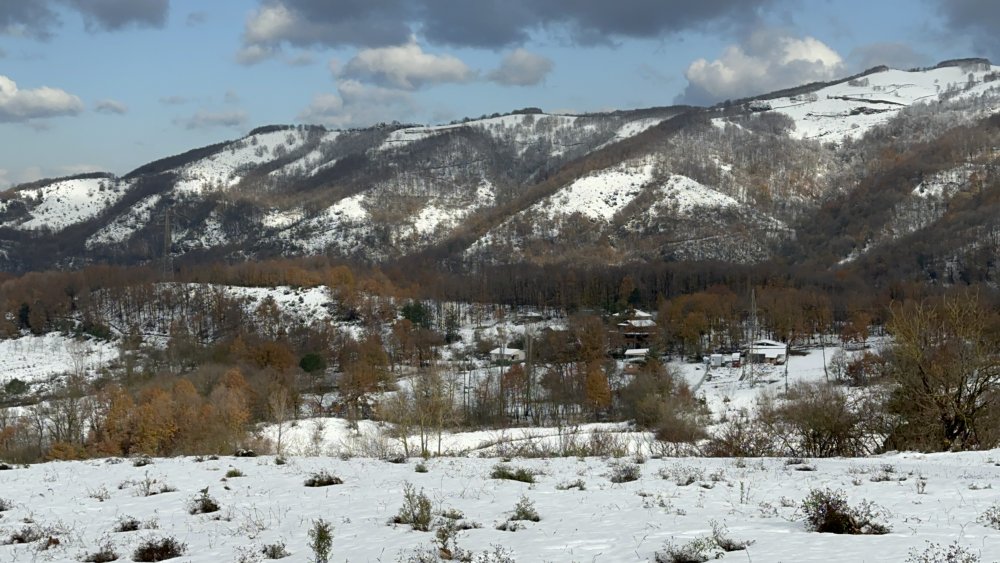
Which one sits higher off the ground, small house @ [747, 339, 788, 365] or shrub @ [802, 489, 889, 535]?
shrub @ [802, 489, 889, 535]

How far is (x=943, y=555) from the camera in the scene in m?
8.35

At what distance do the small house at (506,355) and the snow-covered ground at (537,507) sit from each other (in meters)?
78.8

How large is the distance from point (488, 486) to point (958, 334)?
20559 millimetres

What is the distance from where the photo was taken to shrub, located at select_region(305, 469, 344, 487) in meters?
17.8

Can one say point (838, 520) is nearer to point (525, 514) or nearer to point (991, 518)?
point (991, 518)

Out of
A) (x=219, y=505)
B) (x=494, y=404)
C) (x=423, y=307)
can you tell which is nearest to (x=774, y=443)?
(x=219, y=505)

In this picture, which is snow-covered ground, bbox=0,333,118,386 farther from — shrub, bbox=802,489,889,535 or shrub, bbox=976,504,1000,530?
shrub, bbox=976,504,1000,530

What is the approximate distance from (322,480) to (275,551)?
736 centimetres

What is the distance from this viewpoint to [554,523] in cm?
1227

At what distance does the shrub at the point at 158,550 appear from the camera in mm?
11250

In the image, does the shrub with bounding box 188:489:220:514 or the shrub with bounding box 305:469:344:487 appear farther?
the shrub with bounding box 305:469:344:487

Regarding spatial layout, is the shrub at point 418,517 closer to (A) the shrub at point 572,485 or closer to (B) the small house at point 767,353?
(A) the shrub at point 572,485

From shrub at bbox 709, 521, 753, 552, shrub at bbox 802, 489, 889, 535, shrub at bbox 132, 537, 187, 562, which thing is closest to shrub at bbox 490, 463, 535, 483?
shrub at bbox 709, 521, 753, 552

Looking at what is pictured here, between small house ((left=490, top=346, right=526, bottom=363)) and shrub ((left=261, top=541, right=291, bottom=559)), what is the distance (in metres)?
87.5
